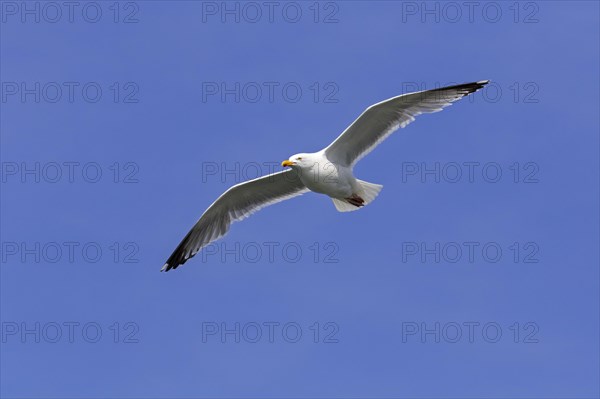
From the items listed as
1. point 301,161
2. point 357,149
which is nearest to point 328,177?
point 301,161

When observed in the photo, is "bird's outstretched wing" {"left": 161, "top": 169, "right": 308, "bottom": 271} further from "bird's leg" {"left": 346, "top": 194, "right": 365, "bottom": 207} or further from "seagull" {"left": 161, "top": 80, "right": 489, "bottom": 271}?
"bird's leg" {"left": 346, "top": 194, "right": 365, "bottom": 207}

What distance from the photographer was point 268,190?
1498 centimetres

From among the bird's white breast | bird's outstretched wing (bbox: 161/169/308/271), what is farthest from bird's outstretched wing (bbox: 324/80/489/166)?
bird's outstretched wing (bbox: 161/169/308/271)

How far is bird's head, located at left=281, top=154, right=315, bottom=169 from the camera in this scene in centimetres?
1349

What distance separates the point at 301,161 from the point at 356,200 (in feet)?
3.60

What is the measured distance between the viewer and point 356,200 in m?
14.1

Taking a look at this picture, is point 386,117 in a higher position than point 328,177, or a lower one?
higher

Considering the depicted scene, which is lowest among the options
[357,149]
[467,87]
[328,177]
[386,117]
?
[328,177]

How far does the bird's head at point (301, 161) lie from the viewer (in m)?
13.5

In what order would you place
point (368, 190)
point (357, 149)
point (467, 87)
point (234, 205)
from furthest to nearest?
1. point (234, 205)
2. point (368, 190)
3. point (357, 149)
4. point (467, 87)

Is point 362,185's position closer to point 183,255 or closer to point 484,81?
point 484,81

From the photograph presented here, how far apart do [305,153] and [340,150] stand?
48 centimetres

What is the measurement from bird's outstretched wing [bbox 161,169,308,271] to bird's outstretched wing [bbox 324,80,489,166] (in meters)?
1.05

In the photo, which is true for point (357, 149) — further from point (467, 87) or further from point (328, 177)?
point (467, 87)
